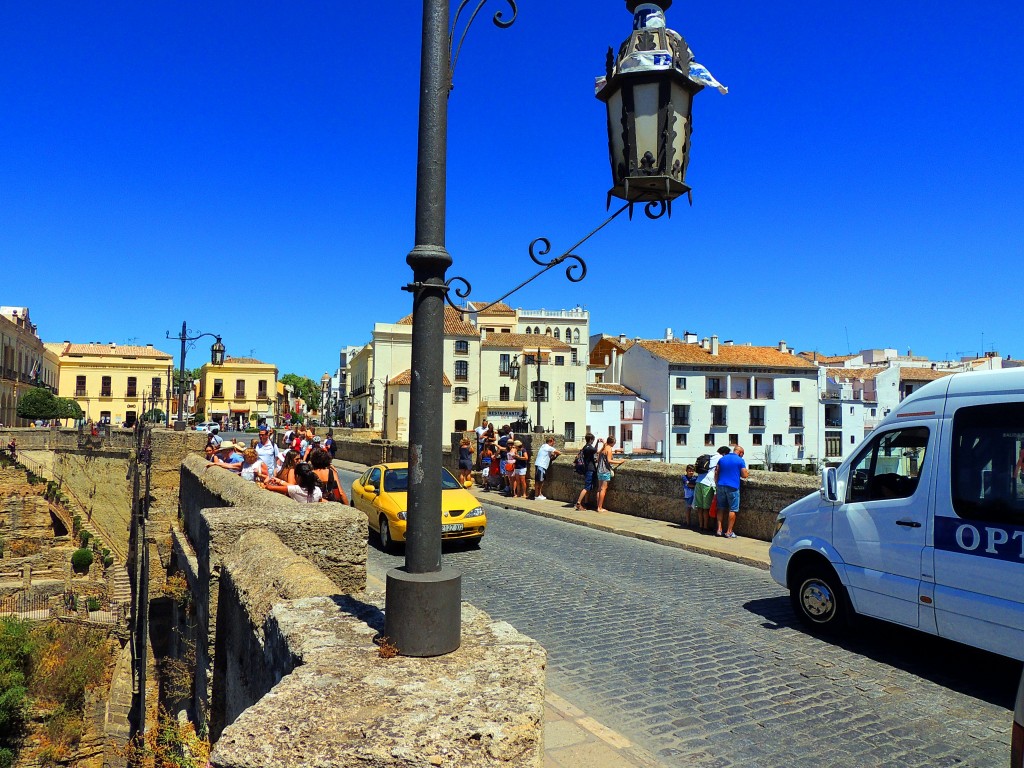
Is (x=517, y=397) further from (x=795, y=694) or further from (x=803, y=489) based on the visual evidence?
(x=795, y=694)

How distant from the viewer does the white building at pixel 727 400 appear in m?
58.7

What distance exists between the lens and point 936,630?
17.3 feet

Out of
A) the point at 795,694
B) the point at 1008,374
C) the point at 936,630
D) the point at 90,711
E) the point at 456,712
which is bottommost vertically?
the point at 90,711

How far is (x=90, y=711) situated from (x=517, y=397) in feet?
139

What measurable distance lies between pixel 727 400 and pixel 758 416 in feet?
11.5

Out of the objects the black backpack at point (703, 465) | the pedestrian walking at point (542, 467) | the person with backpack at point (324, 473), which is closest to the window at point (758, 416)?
the pedestrian walking at point (542, 467)

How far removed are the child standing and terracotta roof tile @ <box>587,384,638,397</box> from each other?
47780 millimetres

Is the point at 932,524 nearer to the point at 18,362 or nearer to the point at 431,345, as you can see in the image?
the point at 431,345

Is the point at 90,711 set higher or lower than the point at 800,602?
lower

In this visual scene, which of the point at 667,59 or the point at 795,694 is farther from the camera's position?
the point at 795,694

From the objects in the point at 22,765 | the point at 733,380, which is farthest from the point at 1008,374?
the point at 733,380

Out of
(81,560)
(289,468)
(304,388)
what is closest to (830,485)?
(289,468)

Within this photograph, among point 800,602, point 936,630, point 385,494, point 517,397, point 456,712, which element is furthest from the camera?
point 517,397

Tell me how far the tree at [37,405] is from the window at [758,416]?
2184 inches
